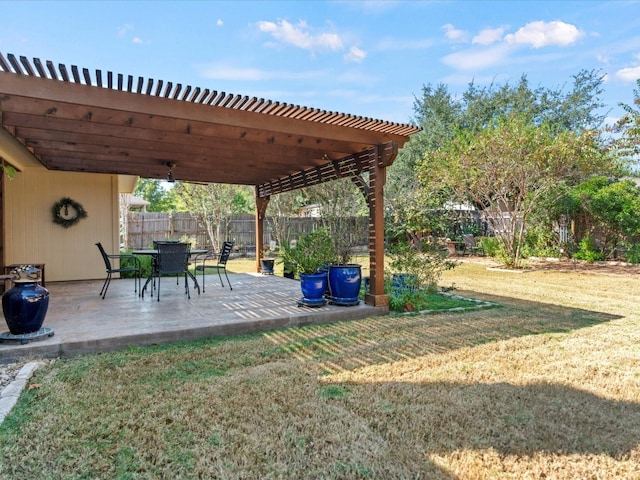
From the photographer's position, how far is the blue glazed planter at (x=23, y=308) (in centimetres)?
318

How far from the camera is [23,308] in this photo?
3.19 meters

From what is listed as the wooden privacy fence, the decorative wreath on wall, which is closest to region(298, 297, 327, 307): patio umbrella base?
the decorative wreath on wall

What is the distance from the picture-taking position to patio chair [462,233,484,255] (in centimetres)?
1370

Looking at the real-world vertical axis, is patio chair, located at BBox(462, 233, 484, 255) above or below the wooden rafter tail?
below

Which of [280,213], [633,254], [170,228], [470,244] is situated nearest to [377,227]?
[633,254]

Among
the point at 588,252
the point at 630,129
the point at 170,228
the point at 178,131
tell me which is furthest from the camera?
the point at 170,228

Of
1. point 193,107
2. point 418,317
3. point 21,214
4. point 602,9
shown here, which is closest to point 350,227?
point 418,317

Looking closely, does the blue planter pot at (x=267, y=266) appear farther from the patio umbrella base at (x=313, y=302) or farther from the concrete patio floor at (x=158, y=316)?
the patio umbrella base at (x=313, y=302)

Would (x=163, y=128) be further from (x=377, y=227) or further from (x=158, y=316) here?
(x=377, y=227)

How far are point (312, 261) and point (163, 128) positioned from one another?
7.77 ft

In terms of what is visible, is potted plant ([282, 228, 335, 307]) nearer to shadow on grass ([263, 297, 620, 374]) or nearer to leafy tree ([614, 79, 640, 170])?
shadow on grass ([263, 297, 620, 374])

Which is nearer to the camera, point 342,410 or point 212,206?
point 342,410

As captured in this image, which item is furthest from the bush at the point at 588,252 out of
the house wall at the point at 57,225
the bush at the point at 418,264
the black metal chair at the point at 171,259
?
the house wall at the point at 57,225

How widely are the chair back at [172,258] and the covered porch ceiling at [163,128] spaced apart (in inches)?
54.9
